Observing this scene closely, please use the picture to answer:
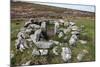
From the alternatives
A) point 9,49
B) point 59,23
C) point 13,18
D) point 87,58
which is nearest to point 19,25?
point 13,18

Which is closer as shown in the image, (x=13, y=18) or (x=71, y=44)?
(x=13, y=18)

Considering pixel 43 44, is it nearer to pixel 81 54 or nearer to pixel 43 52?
pixel 43 52

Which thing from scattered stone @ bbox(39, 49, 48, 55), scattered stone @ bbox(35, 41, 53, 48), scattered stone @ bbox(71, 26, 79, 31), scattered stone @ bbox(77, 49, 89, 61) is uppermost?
scattered stone @ bbox(71, 26, 79, 31)

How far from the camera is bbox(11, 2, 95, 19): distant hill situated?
170 cm

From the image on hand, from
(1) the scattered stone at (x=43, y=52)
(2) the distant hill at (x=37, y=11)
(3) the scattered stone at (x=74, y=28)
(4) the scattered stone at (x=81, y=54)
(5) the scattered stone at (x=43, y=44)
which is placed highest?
(2) the distant hill at (x=37, y=11)

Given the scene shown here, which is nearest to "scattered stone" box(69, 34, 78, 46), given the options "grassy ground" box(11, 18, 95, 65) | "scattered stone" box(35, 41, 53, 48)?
"grassy ground" box(11, 18, 95, 65)

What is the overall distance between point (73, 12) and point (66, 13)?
2.9 inches

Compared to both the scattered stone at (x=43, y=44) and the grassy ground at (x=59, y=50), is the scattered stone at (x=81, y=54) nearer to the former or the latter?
the grassy ground at (x=59, y=50)

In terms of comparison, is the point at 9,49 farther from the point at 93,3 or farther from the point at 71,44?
the point at 93,3

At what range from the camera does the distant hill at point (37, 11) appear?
170 cm

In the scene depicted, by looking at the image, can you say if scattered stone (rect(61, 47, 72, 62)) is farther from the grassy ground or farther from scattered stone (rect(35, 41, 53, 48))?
scattered stone (rect(35, 41, 53, 48))

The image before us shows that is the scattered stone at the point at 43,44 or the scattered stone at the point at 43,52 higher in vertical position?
the scattered stone at the point at 43,44

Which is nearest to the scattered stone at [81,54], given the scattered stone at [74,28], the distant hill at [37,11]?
the scattered stone at [74,28]

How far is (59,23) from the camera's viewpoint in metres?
1.83
